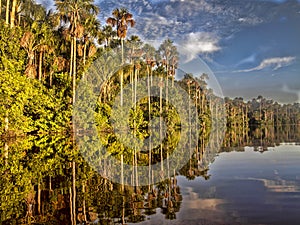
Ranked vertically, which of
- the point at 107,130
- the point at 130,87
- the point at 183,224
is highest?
the point at 130,87

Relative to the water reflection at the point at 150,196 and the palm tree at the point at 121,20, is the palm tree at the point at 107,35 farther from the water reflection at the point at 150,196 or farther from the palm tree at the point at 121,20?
the water reflection at the point at 150,196

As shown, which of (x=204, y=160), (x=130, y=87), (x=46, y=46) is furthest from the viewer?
(x=130, y=87)

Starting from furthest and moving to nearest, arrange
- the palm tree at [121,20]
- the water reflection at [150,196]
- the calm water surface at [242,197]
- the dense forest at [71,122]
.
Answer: the palm tree at [121,20]
the dense forest at [71,122]
the water reflection at [150,196]
the calm water surface at [242,197]

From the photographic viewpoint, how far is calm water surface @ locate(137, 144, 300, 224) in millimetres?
7758

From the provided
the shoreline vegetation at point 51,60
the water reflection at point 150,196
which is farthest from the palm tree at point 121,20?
the water reflection at point 150,196

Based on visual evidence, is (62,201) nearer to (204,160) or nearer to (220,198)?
(220,198)

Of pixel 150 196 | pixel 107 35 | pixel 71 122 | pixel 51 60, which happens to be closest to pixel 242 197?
pixel 150 196

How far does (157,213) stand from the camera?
8.27 m

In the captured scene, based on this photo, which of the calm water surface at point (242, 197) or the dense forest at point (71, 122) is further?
the dense forest at point (71, 122)

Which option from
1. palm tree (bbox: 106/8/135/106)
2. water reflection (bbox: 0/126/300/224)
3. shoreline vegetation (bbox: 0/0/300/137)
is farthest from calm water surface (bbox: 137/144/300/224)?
palm tree (bbox: 106/8/135/106)

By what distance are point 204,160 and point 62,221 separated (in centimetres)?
1310

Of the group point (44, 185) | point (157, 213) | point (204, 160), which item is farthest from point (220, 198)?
point (204, 160)

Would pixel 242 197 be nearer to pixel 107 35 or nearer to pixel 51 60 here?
pixel 51 60

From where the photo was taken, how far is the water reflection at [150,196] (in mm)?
7887
